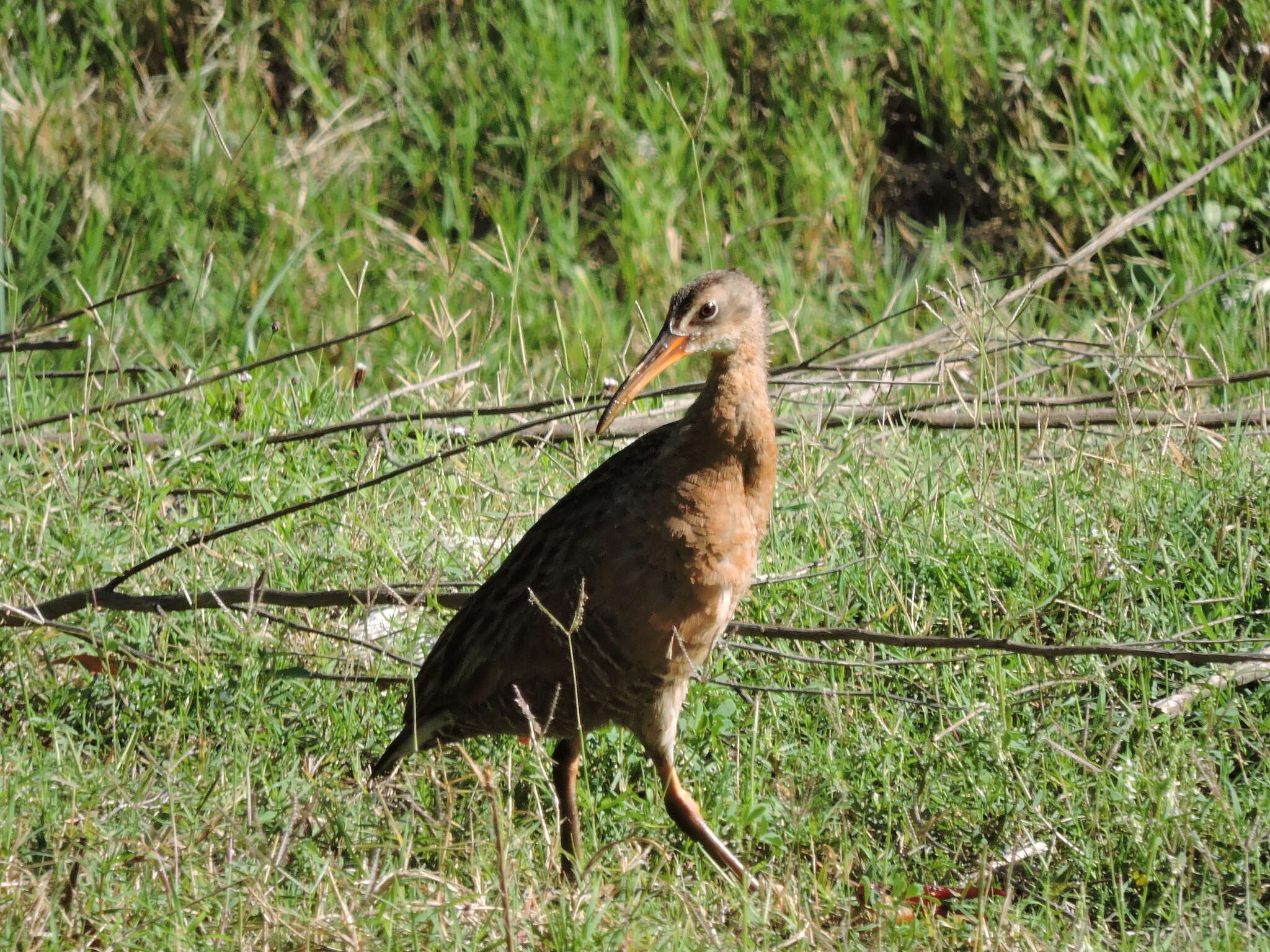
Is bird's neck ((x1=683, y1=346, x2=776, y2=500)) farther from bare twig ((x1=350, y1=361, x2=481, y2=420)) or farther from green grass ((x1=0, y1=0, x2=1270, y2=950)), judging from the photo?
bare twig ((x1=350, y1=361, x2=481, y2=420))

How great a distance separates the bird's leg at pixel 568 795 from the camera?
3.46m

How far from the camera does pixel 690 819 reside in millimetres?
3441

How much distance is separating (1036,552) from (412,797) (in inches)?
66.9

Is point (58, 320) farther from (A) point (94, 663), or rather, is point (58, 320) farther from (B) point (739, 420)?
(B) point (739, 420)

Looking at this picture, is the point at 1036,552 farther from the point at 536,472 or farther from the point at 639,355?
the point at 639,355

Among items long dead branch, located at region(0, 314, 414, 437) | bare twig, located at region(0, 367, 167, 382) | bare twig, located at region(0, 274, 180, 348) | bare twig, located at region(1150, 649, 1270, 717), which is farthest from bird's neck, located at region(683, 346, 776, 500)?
bare twig, located at region(0, 367, 167, 382)

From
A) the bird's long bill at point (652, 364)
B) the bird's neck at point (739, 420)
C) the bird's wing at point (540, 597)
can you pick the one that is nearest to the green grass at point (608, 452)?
the bird's wing at point (540, 597)

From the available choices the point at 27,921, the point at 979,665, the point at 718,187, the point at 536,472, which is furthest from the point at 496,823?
the point at 718,187

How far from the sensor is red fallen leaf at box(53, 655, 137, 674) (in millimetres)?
3883

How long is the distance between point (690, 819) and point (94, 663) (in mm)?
1588

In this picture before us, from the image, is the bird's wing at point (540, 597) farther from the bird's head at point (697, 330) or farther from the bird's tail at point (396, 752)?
the bird's head at point (697, 330)

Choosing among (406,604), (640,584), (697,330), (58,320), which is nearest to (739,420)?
(697,330)

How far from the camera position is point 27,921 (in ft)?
9.07

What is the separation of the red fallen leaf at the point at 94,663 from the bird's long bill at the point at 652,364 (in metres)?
1.37
